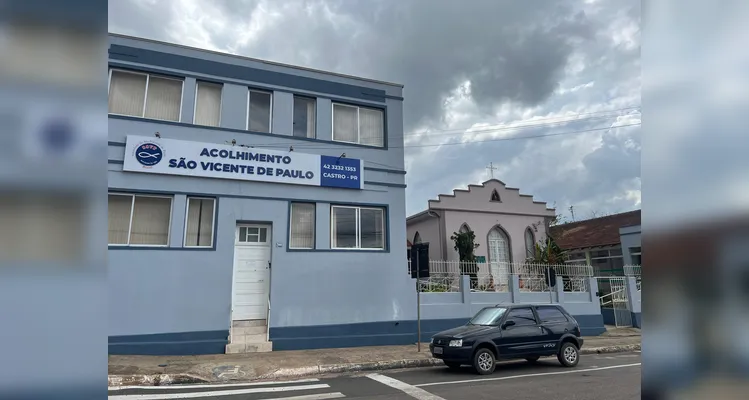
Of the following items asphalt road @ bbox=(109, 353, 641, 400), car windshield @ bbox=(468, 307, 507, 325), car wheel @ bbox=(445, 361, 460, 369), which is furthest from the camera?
car windshield @ bbox=(468, 307, 507, 325)

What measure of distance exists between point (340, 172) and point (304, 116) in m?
2.26

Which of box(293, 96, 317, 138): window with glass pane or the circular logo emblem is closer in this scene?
the circular logo emblem

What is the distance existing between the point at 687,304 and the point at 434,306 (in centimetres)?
1402

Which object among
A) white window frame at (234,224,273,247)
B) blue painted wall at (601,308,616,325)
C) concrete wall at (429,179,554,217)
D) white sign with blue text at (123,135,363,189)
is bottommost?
blue painted wall at (601,308,616,325)

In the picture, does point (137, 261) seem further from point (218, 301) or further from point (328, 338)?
point (328, 338)

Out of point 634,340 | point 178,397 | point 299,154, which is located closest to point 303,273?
point 299,154

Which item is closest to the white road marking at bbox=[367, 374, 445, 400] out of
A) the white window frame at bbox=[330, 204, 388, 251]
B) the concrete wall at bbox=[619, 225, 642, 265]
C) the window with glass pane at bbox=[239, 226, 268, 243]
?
the white window frame at bbox=[330, 204, 388, 251]

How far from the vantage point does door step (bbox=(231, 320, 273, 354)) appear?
474 inches

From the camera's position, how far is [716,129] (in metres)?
1.07

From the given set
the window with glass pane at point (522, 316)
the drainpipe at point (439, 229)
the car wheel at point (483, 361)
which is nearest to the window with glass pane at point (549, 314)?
the window with glass pane at point (522, 316)

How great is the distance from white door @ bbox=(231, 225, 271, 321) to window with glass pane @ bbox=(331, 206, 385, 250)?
2146 mm

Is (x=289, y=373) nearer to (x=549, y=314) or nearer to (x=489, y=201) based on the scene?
(x=549, y=314)

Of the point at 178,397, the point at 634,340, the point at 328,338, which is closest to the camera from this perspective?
the point at 178,397

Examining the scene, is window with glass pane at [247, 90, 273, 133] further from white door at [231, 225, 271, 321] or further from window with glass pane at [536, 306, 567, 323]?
window with glass pane at [536, 306, 567, 323]
